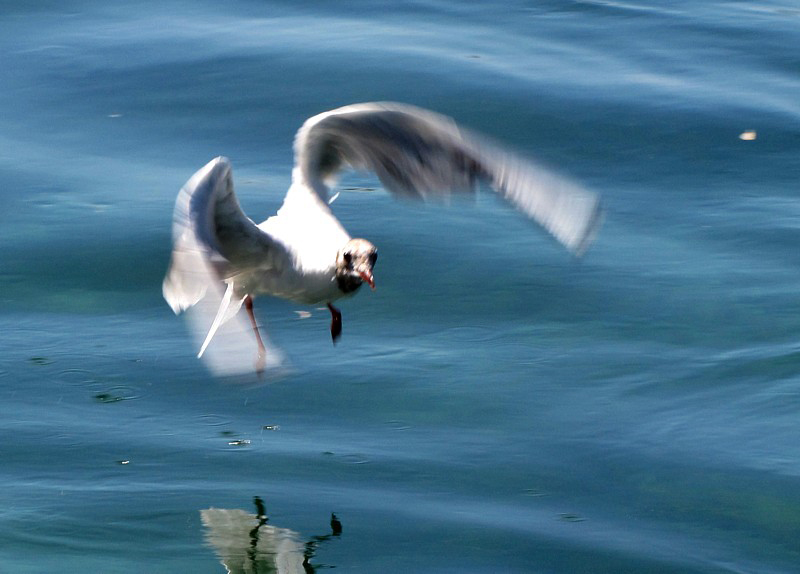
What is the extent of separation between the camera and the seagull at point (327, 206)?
563cm

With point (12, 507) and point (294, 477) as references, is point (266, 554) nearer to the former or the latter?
point (294, 477)

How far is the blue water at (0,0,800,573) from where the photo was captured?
668 cm

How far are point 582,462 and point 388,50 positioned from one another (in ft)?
18.8

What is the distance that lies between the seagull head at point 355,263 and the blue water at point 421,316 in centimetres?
107

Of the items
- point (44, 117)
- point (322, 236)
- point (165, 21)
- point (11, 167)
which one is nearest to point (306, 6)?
point (165, 21)

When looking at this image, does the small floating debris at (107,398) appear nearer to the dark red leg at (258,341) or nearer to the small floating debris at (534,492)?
the dark red leg at (258,341)

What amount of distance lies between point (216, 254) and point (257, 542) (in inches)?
59.9

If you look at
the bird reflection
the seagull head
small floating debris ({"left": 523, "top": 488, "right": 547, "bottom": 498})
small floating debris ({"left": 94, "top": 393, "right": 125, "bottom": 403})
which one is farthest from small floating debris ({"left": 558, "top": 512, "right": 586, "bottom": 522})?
small floating debris ({"left": 94, "top": 393, "right": 125, "bottom": 403})

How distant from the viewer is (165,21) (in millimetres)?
12766

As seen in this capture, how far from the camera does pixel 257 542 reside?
21.1ft

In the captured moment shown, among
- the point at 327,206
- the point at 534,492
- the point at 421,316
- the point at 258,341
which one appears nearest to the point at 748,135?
the point at 421,316

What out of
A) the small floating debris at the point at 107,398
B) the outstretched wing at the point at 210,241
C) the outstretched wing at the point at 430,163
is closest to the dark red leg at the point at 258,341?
the outstretched wing at the point at 210,241

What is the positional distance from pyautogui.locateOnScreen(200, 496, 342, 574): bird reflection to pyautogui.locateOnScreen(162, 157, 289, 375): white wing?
794 millimetres

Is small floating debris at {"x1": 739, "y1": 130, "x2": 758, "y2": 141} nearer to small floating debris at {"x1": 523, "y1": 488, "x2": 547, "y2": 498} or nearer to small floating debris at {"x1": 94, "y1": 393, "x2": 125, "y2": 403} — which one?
small floating debris at {"x1": 523, "y1": 488, "x2": 547, "y2": 498}
